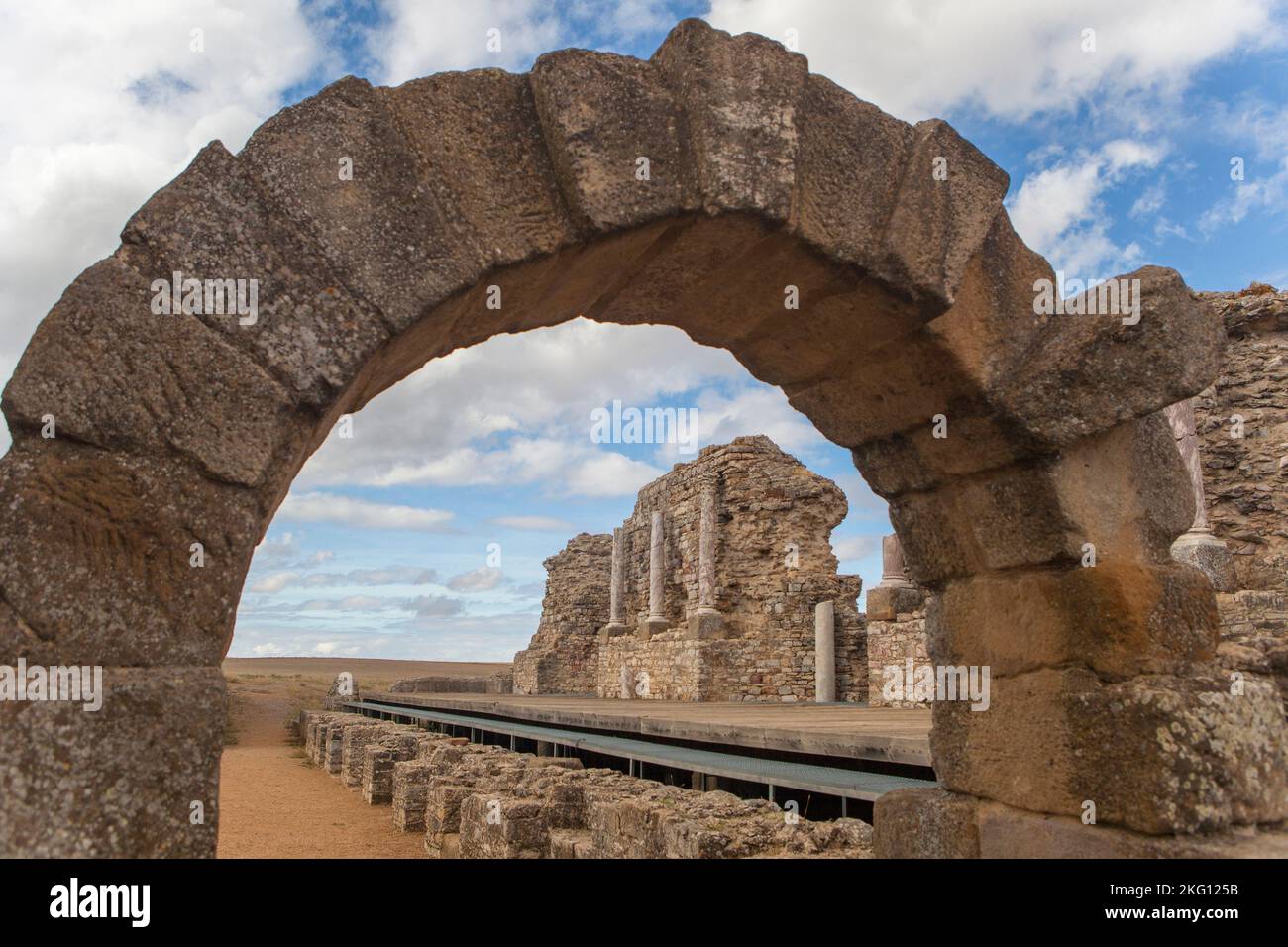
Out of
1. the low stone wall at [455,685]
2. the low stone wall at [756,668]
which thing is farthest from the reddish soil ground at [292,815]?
the low stone wall at [455,685]

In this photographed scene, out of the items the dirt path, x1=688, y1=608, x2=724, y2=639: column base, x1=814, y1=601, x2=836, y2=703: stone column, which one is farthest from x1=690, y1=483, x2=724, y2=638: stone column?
the dirt path

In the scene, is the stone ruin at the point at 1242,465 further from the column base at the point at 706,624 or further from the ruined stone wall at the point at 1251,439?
the column base at the point at 706,624

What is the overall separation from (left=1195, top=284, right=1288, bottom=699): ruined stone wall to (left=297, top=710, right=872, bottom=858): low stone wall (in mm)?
8825

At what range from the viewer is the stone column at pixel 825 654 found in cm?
1475

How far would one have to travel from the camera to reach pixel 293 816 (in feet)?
35.3

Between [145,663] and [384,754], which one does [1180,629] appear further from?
[384,754]

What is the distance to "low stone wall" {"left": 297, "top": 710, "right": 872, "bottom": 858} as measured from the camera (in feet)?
13.7

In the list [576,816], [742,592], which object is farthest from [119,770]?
[742,592]

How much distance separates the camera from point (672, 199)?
9.94 ft

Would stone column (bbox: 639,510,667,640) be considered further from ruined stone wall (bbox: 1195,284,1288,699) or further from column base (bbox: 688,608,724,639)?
ruined stone wall (bbox: 1195,284,1288,699)

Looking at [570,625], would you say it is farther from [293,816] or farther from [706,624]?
[293,816]

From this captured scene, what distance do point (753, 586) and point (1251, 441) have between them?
7715 millimetres

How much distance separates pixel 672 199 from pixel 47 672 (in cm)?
211
